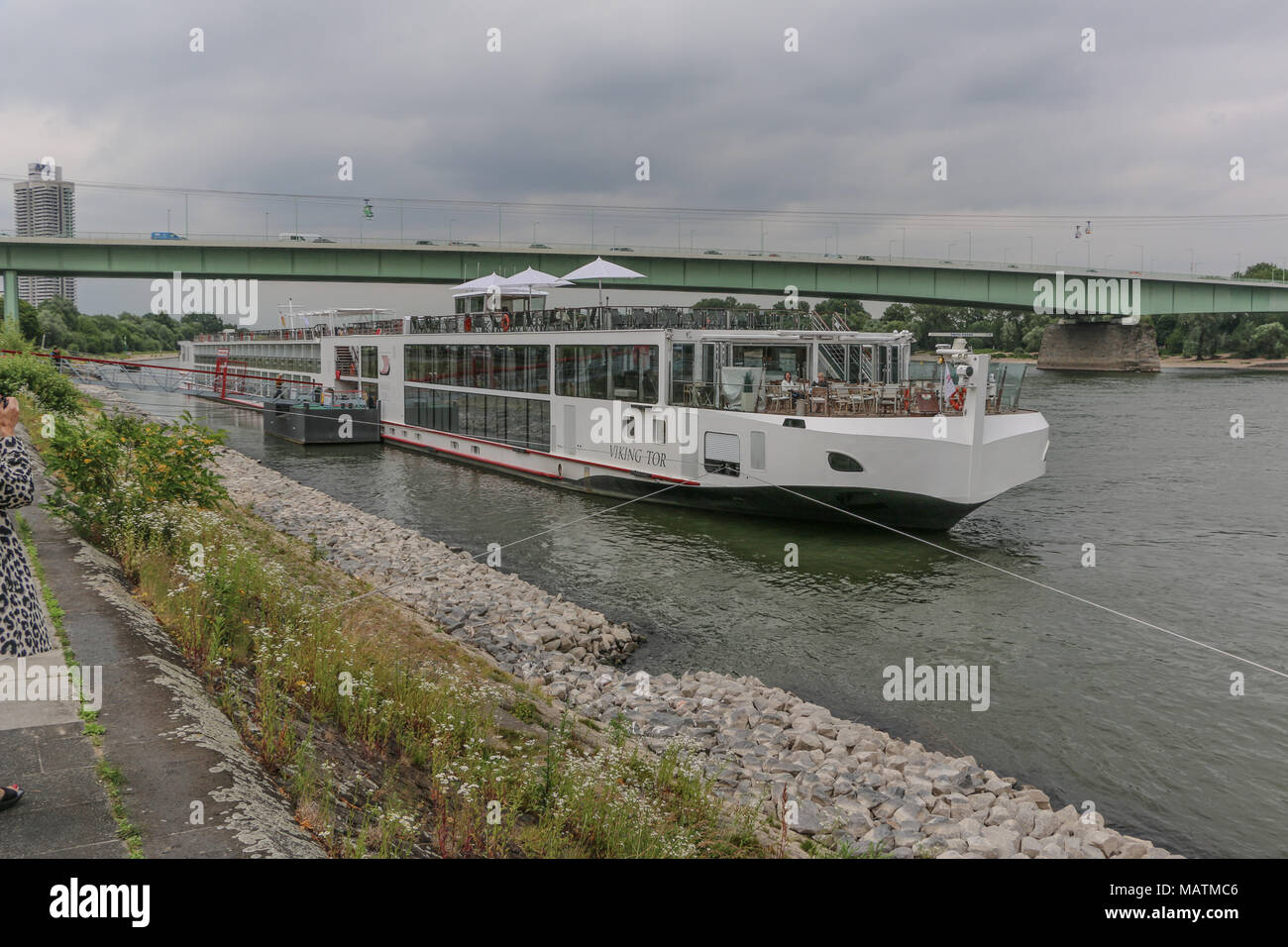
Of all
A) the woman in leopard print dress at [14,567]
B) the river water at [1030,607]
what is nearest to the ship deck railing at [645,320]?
the river water at [1030,607]

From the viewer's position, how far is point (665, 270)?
224ft

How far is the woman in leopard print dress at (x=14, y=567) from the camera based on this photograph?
5648 millimetres

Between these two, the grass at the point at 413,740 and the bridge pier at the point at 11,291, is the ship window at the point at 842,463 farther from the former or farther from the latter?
the bridge pier at the point at 11,291

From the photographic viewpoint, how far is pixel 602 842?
21.2ft

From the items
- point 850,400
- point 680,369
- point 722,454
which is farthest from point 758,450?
point 680,369

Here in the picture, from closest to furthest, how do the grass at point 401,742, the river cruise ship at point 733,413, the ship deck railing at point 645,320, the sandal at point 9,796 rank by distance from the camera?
the sandal at point 9,796 → the grass at point 401,742 → the river cruise ship at point 733,413 → the ship deck railing at point 645,320

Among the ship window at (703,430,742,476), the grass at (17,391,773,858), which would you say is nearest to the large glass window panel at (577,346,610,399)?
the ship window at (703,430,742,476)

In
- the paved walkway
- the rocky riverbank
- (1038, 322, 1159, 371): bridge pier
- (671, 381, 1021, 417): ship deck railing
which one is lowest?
the rocky riverbank

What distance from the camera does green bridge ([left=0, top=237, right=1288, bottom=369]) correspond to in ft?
204

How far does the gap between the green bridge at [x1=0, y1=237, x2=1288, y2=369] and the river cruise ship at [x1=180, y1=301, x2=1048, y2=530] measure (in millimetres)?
26003

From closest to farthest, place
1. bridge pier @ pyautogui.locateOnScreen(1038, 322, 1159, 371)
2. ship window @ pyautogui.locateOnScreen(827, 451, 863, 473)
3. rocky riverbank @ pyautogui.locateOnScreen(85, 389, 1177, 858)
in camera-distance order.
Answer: rocky riverbank @ pyautogui.locateOnScreen(85, 389, 1177, 858) → ship window @ pyautogui.locateOnScreen(827, 451, 863, 473) → bridge pier @ pyautogui.locateOnScreen(1038, 322, 1159, 371)

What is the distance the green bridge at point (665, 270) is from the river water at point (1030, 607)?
3585 centimetres

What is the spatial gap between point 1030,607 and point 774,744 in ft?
28.4

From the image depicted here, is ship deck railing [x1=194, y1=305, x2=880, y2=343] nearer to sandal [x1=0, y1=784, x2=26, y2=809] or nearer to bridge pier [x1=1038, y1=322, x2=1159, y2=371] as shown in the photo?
sandal [x1=0, y1=784, x2=26, y2=809]
